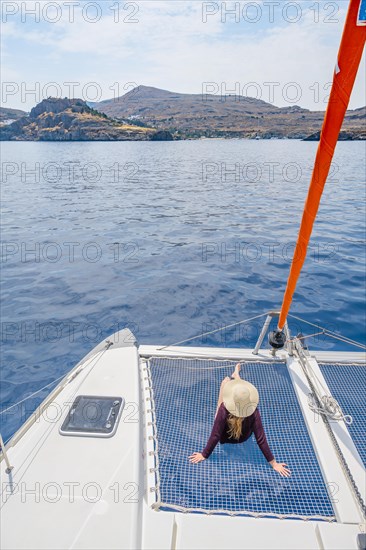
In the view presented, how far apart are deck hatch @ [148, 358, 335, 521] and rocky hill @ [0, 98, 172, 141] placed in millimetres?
141672

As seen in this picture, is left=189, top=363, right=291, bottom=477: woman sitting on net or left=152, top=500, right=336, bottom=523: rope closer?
left=152, top=500, right=336, bottom=523: rope

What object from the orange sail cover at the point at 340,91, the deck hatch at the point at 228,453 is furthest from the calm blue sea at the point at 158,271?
the orange sail cover at the point at 340,91

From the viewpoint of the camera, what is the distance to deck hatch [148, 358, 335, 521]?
3.71 meters

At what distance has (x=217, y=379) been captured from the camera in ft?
18.2

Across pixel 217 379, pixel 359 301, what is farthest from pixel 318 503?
pixel 359 301

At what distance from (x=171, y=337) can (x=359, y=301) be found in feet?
19.3

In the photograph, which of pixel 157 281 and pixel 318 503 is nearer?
pixel 318 503

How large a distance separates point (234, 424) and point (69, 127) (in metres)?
176

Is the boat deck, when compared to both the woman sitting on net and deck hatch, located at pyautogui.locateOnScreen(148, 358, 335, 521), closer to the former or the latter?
deck hatch, located at pyautogui.locateOnScreen(148, 358, 335, 521)

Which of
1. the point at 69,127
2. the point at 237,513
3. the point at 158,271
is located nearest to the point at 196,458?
the point at 237,513

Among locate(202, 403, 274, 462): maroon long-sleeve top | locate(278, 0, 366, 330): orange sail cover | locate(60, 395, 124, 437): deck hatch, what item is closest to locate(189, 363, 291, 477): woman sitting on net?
locate(202, 403, 274, 462): maroon long-sleeve top

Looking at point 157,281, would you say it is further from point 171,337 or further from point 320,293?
point 320,293

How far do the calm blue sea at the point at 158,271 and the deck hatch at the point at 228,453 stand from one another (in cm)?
351

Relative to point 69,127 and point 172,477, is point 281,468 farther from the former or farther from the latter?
point 69,127
